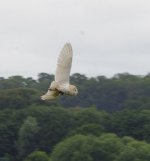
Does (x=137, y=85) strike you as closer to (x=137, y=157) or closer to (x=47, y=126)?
(x=47, y=126)

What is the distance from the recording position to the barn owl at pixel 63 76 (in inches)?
812

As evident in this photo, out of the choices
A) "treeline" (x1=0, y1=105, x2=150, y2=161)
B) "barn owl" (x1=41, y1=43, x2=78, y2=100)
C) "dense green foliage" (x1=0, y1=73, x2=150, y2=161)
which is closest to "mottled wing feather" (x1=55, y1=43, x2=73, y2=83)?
"barn owl" (x1=41, y1=43, x2=78, y2=100)

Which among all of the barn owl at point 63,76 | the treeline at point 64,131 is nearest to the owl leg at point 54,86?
the barn owl at point 63,76

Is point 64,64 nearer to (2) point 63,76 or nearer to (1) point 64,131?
(2) point 63,76

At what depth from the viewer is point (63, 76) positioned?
825 inches

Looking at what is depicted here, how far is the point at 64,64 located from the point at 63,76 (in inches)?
11.2

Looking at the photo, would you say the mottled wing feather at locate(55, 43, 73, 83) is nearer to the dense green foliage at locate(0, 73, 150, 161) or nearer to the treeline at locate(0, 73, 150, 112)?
the dense green foliage at locate(0, 73, 150, 161)

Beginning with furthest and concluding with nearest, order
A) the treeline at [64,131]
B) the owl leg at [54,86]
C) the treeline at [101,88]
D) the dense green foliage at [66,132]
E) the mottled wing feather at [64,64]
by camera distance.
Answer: the treeline at [101,88] < the treeline at [64,131] < the dense green foliage at [66,132] < the owl leg at [54,86] < the mottled wing feather at [64,64]

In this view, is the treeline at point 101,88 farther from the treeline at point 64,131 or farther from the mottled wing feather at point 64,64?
the mottled wing feather at point 64,64

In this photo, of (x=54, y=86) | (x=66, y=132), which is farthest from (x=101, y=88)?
(x=54, y=86)

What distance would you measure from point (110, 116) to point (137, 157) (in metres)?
20.0

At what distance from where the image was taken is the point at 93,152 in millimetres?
65125

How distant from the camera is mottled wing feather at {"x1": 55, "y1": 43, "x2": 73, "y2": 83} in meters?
20.6

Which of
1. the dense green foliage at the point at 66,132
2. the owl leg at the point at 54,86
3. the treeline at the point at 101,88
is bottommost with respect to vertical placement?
the dense green foliage at the point at 66,132
